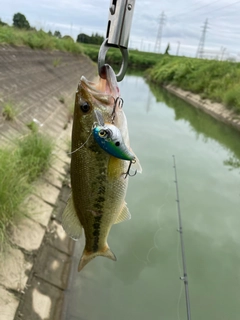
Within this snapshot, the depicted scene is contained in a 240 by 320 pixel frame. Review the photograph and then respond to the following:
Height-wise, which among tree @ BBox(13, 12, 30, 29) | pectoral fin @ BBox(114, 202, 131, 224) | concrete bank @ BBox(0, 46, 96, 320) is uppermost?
tree @ BBox(13, 12, 30, 29)

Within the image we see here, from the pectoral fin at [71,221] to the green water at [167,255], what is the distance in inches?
98.4

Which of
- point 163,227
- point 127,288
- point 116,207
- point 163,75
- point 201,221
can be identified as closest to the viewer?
point 116,207

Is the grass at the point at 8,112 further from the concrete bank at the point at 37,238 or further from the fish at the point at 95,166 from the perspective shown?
the fish at the point at 95,166

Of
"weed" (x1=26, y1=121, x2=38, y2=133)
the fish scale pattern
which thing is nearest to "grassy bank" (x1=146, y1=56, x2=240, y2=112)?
the fish scale pattern

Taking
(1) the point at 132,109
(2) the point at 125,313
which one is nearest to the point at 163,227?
(2) the point at 125,313

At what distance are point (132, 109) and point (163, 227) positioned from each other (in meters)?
11.9

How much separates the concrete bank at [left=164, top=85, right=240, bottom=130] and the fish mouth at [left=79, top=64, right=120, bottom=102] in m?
13.8

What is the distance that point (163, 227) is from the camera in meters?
5.71

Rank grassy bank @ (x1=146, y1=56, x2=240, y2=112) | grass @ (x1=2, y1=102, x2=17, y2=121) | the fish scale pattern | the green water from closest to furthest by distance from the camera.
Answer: the green water → grass @ (x1=2, y1=102, x2=17, y2=121) → the fish scale pattern → grassy bank @ (x1=146, y1=56, x2=240, y2=112)

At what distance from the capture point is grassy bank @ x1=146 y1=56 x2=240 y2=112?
659 inches

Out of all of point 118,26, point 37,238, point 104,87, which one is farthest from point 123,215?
point 37,238

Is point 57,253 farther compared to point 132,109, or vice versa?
point 132,109

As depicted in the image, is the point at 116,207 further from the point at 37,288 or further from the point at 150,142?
the point at 150,142

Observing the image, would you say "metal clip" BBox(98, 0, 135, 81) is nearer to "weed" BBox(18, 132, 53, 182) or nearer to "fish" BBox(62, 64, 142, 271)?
"fish" BBox(62, 64, 142, 271)
